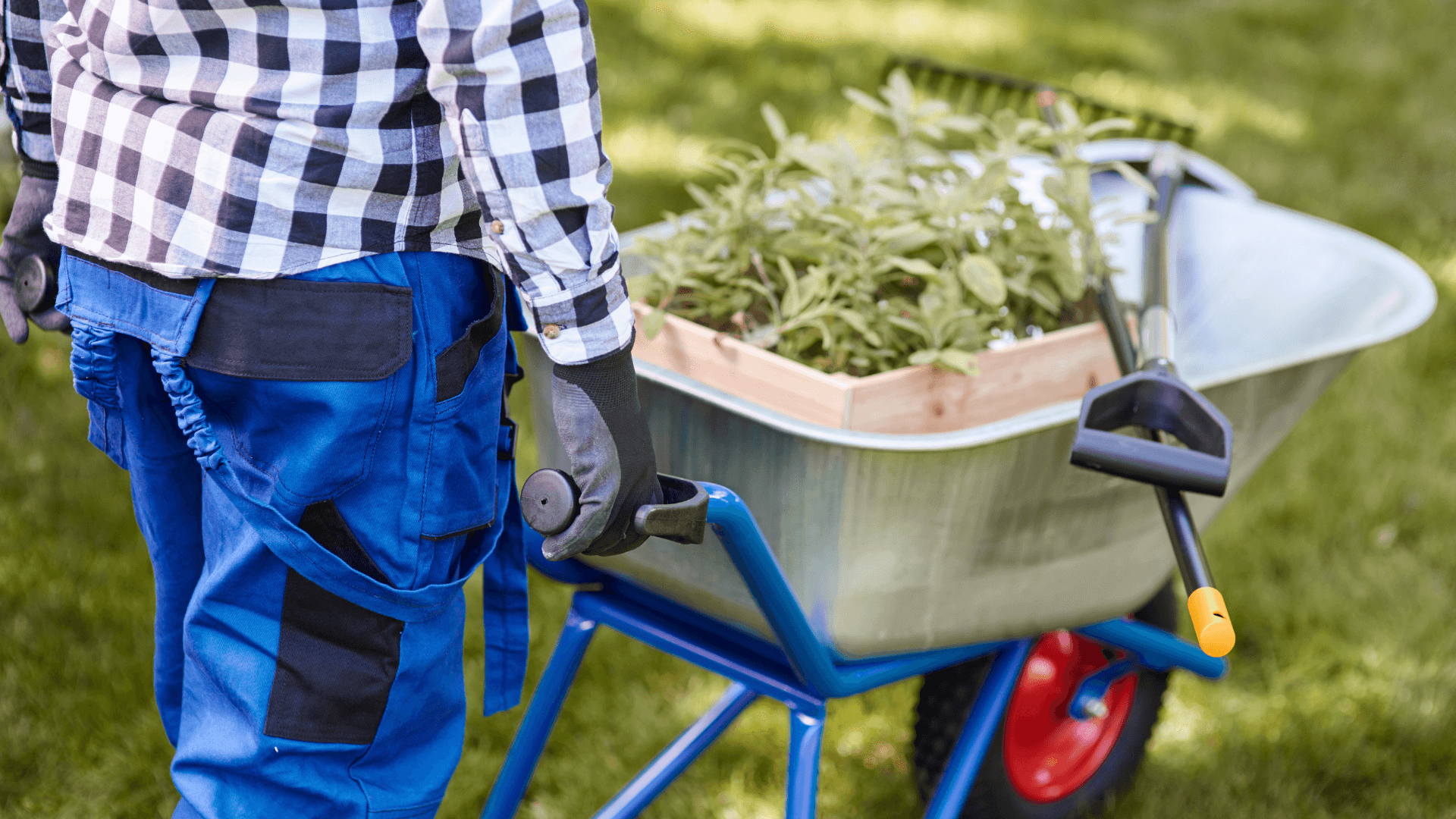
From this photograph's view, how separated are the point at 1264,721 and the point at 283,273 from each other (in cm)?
186

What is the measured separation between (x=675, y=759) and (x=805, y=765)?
28cm

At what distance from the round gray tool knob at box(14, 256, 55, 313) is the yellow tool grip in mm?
1109

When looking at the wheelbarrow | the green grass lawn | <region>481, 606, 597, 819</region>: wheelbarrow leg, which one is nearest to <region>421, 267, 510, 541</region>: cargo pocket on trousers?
the wheelbarrow

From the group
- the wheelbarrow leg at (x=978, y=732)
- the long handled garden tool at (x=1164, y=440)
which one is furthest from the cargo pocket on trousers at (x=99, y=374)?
the wheelbarrow leg at (x=978, y=732)

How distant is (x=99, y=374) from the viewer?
3.51 feet

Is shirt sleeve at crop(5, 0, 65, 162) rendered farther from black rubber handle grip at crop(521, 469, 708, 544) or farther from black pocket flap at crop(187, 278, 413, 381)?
black rubber handle grip at crop(521, 469, 708, 544)

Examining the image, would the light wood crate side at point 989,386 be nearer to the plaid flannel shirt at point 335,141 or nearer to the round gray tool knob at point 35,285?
the plaid flannel shirt at point 335,141

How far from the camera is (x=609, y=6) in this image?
4520 mm

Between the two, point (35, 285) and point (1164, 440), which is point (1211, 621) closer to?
point (1164, 440)

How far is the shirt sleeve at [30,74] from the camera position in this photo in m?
1.18

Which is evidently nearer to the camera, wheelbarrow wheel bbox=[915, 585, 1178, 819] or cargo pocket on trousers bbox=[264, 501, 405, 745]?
cargo pocket on trousers bbox=[264, 501, 405, 745]

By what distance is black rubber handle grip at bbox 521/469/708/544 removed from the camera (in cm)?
104

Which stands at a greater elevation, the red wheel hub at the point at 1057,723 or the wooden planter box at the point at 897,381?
the wooden planter box at the point at 897,381

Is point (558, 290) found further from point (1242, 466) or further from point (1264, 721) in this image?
point (1264, 721)
